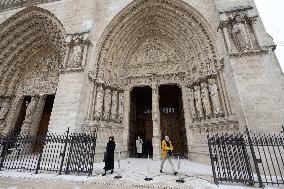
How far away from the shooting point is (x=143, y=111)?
10.3m

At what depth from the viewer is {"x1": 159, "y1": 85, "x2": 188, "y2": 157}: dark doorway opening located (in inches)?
342

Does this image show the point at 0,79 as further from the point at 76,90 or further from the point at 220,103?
the point at 220,103

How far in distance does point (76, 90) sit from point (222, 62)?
17.9 feet

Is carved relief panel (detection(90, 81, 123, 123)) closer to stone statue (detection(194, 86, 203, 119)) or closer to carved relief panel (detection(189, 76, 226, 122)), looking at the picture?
carved relief panel (detection(189, 76, 226, 122))

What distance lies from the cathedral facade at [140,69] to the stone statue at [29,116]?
51 mm

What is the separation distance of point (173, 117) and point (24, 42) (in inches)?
360

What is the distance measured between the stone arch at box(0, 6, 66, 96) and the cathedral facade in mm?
48

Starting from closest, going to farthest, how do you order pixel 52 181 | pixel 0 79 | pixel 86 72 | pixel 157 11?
pixel 52 181 < pixel 86 72 < pixel 157 11 < pixel 0 79

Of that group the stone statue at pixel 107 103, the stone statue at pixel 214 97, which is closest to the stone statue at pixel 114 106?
the stone statue at pixel 107 103

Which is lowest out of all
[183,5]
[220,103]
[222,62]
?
[220,103]

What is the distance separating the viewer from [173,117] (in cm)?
945

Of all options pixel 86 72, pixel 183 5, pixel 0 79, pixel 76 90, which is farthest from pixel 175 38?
pixel 0 79

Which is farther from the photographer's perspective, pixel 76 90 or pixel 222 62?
pixel 76 90

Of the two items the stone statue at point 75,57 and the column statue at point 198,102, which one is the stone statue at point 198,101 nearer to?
the column statue at point 198,102
